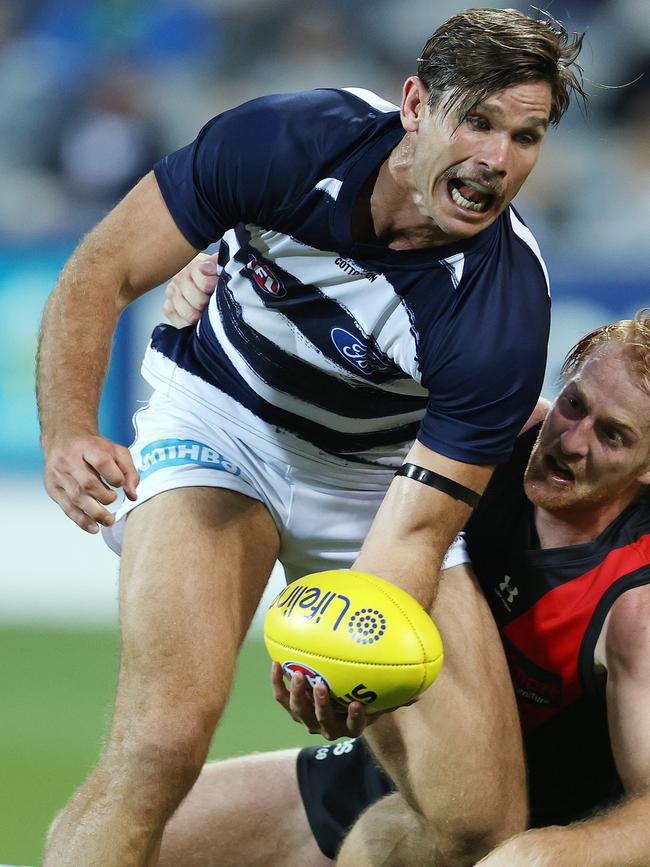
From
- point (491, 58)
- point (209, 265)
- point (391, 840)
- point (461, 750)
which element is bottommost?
point (391, 840)

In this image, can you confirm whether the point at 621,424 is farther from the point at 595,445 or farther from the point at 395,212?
the point at 395,212

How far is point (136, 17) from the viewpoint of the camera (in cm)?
823

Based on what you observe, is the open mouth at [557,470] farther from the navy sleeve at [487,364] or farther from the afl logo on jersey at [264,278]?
the afl logo on jersey at [264,278]

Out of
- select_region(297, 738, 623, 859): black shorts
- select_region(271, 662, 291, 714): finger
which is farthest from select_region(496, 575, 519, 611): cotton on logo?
select_region(271, 662, 291, 714): finger

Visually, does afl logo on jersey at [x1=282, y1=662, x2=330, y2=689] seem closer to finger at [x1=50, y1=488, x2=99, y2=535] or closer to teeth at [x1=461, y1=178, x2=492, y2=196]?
finger at [x1=50, y1=488, x2=99, y2=535]

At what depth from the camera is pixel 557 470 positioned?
10.9ft

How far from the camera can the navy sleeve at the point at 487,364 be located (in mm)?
2748

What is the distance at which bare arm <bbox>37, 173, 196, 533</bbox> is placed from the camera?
262 cm

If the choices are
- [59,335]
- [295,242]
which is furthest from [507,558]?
[59,335]

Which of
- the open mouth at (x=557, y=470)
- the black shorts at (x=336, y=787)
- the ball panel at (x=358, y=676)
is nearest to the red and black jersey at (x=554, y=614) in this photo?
the open mouth at (x=557, y=470)

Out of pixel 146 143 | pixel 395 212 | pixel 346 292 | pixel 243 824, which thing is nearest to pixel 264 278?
pixel 346 292

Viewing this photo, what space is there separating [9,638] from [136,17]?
175 inches

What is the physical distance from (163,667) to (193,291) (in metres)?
1.19

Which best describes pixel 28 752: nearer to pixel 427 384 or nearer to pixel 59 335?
pixel 59 335
